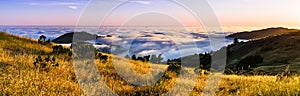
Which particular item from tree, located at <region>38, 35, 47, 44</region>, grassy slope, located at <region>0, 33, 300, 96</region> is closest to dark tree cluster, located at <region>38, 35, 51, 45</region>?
tree, located at <region>38, 35, 47, 44</region>

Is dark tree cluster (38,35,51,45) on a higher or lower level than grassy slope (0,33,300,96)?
higher

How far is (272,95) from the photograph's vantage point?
39.5 feet

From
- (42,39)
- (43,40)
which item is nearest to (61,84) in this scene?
(43,40)

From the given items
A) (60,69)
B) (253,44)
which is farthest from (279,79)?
(253,44)

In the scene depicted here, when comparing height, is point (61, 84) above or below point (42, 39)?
below

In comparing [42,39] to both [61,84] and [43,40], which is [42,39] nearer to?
[43,40]

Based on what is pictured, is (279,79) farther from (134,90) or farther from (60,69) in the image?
(60,69)

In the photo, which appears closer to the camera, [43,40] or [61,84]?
[61,84]

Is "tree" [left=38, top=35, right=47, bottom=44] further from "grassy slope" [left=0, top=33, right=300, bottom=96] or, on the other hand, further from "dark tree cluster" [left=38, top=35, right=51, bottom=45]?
"grassy slope" [left=0, top=33, right=300, bottom=96]

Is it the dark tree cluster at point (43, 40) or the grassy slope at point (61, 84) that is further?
the dark tree cluster at point (43, 40)

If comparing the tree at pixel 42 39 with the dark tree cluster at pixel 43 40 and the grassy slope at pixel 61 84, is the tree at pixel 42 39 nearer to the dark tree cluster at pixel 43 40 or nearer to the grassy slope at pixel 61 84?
the dark tree cluster at pixel 43 40

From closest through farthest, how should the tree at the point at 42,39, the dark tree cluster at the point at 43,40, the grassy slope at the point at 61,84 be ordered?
the grassy slope at the point at 61,84 → the dark tree cluster at the point at 43,40 → the tree at the point at 42,39

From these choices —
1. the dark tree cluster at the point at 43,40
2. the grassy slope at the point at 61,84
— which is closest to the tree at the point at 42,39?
the dark tree cluster at the point at 43,40

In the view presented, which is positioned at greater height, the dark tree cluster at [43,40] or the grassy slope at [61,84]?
the dark tree cluster at [43,40]
